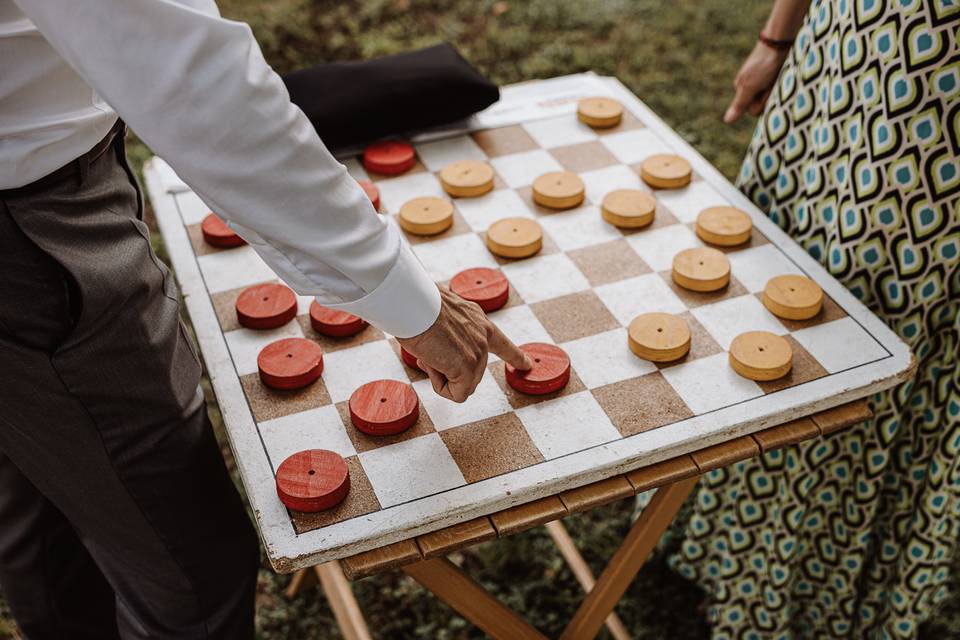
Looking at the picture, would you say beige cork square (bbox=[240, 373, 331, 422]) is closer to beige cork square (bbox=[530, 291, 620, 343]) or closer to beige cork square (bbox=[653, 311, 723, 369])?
beige cork square (bbox=[530, 291, 620, 343])

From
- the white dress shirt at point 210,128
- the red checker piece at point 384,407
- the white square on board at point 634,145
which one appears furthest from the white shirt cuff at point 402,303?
the white square on board at point 634,145

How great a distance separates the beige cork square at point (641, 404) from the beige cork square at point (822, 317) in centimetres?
24

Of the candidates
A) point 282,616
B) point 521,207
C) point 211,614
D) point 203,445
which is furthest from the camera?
point 282,616

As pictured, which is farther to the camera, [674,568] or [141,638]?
[674,568]

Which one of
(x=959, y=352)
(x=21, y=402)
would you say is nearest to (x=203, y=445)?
(x=21, y=402)

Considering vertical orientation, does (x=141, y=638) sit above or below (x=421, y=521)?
below

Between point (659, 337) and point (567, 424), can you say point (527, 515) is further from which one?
point (659, 337)

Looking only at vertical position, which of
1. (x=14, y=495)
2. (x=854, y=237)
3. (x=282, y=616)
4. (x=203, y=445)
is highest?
(x=854, y=237)

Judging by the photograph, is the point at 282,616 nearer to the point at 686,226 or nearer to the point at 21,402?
the point at 21,402

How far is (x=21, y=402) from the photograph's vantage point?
103 cm

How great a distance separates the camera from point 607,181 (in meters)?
1.64

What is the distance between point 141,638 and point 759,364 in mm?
991

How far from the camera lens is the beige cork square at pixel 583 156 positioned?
1.68 m

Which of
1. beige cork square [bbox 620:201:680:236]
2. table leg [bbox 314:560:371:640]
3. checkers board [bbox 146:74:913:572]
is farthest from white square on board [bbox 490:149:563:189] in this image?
table leg [bbox 314:560:371:640]
